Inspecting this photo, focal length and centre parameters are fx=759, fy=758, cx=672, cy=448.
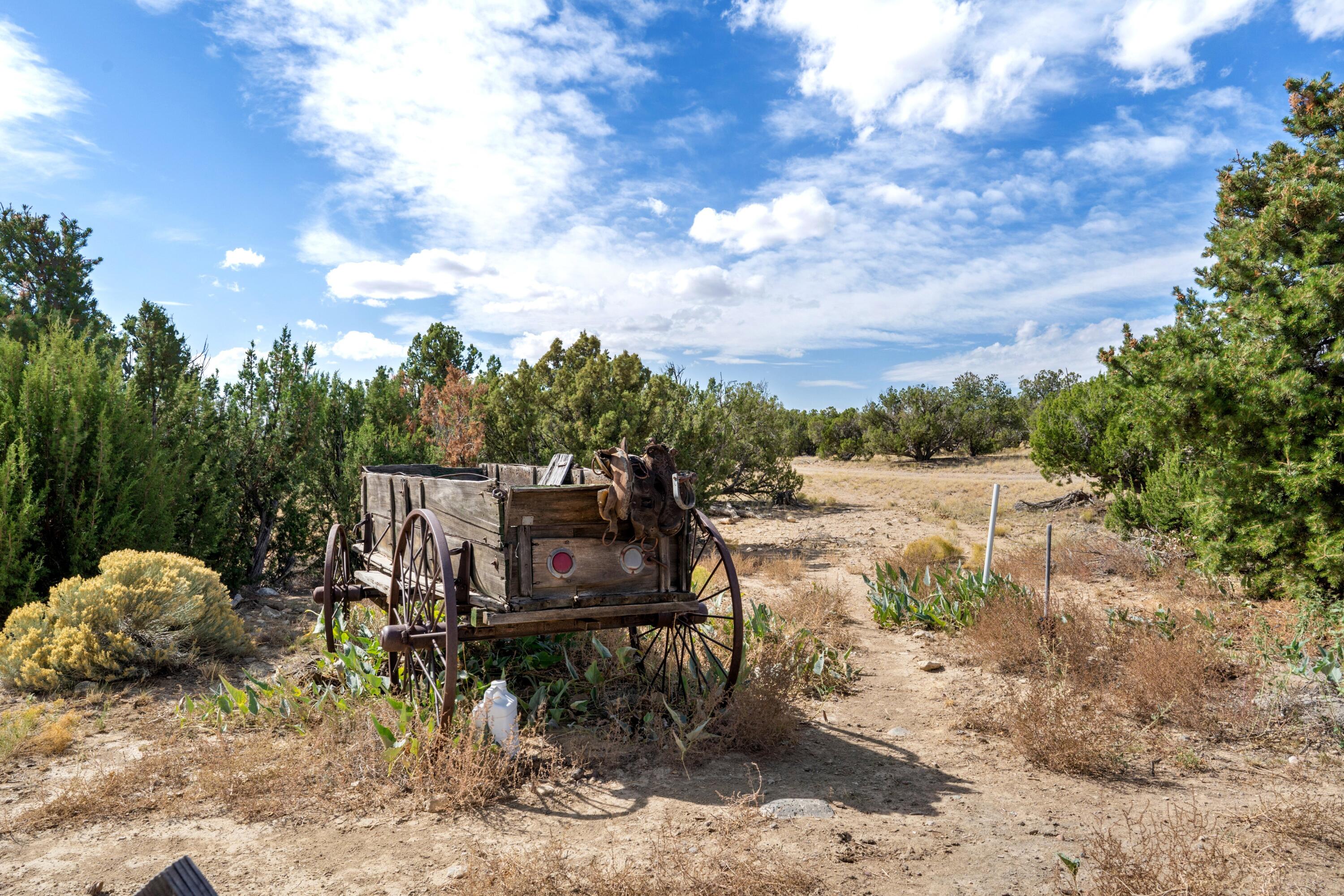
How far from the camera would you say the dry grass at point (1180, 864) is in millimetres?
3121

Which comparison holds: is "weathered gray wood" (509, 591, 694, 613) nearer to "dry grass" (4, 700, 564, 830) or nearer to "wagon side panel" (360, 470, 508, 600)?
"wagon side panel" (360, 470, 508, 600)

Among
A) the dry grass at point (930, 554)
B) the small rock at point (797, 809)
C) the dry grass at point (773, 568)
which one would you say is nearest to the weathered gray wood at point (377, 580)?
the small rock at point (797, 809)

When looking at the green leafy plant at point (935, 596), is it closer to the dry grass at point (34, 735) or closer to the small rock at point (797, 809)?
the small rock at point (797, 809)

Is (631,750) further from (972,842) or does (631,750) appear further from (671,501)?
(972,842)

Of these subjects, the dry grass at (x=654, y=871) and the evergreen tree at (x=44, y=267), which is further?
the evergreen tree at (x=44, y=267)

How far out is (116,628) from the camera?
646 cm

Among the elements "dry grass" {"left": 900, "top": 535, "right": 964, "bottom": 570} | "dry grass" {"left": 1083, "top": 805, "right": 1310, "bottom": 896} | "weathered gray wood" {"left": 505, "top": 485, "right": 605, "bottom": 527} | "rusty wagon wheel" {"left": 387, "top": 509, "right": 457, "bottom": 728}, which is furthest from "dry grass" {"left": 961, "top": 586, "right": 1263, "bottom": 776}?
"dry grass" {"left": 900, "top": 535, "right": 964, "bottom": 570}

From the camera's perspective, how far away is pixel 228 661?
7.08 m

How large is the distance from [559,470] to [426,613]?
1390 millimetres

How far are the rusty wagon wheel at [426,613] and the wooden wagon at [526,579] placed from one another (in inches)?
0.5

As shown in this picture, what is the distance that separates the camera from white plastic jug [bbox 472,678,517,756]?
4395 mm

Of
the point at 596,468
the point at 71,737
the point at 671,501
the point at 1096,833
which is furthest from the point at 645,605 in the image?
the point at 71,737

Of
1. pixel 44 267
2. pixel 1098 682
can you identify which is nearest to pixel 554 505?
pixel 1098 682

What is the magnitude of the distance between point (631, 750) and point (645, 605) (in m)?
0.93
